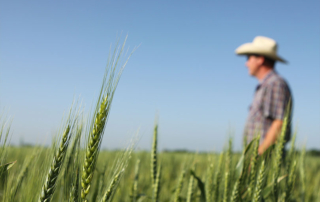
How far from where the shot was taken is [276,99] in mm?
3025

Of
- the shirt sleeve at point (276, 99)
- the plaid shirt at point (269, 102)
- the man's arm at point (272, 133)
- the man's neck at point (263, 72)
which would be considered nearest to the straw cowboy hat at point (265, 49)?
the man's neck at point (263, 72)

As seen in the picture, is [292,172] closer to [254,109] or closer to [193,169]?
[193,169]

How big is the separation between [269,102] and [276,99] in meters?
0.08

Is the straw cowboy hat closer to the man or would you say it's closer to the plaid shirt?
the man

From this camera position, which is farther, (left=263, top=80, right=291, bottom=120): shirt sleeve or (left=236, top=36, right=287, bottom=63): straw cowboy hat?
(left=236, top=36, right=287, bottom=63): straw cowboy hat

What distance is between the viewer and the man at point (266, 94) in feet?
9.66

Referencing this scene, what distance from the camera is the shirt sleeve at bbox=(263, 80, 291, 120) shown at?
117 inches

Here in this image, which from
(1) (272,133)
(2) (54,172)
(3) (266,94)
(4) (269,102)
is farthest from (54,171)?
(3) (266,94)

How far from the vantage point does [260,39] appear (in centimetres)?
394

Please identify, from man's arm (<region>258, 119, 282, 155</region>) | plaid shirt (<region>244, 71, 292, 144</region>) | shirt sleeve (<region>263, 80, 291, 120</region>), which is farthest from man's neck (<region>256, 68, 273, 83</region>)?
man's arm (<region>258, 119, 282, 155</region>)

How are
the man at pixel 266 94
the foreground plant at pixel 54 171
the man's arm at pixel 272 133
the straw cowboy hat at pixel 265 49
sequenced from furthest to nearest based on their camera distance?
the straw cowboy hat at pixel 265 49 → the man at pixel 266 94 → the man's arm at pixel 272 133 → the foreground plant at pixel 54 171

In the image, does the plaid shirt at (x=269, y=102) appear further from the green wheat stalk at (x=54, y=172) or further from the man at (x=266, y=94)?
the green wheat stalk at (x=54, y=172)

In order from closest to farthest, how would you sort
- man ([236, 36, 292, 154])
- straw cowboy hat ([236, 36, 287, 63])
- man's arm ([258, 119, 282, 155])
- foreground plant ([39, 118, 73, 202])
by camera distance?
foreground plant ([39, 118, 73, 202])
man's arm ([258, 119, 282, 155])
man ([236, 36, 292, 154])
straw cowboy hat ([236, 36, 287, 63])

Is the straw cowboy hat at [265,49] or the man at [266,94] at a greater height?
the straw cowboy hat at [265,49]
